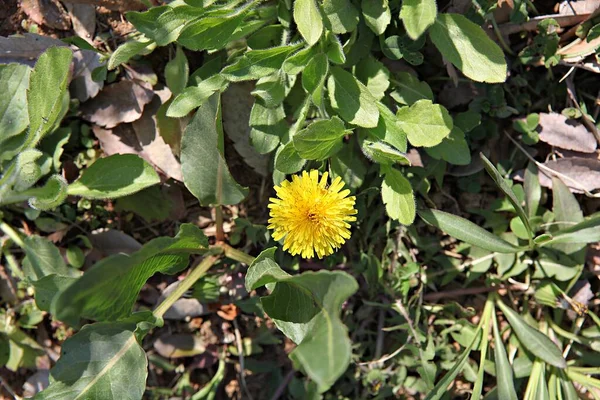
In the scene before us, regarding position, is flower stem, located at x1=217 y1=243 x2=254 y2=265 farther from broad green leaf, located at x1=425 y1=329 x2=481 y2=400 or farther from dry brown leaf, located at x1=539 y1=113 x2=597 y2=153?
dry brown leaf, located at x1=539 y1=113 x2=597 y2=153

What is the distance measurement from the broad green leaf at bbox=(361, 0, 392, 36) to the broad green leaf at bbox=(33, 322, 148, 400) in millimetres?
1602

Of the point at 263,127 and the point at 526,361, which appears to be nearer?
the point at 263,127

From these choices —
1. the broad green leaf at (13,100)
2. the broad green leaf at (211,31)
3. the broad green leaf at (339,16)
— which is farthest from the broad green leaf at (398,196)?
the broad green leaf at (13,100)

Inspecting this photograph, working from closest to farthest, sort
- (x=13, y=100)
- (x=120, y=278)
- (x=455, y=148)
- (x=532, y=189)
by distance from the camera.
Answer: (x=120, y=278), (x=455, y=148), (x=13, y=100), (x=532, y=189)

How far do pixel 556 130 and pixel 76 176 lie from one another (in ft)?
8.13

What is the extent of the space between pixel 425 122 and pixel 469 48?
1.17 feet

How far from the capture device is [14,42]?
2.71m

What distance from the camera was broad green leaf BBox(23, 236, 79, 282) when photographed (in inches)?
105

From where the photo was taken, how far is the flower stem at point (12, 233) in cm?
273

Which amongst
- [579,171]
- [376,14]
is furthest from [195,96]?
[579,171]

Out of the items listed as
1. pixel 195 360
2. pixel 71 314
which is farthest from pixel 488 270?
pixel 71 314

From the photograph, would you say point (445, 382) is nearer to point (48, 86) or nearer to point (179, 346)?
point (179, 346)

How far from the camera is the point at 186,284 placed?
8.42 feet

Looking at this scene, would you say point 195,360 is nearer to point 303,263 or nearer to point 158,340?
point 158,340
